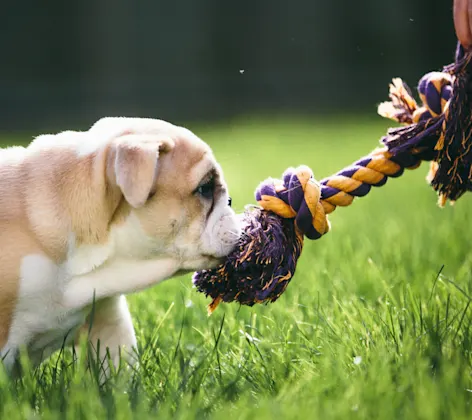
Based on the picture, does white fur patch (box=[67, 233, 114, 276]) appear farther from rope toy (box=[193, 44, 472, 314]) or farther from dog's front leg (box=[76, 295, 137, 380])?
rope toy (box=[193, 44, 472, 314])

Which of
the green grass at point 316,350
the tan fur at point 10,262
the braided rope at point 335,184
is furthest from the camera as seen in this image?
the braided rope at point 335,184

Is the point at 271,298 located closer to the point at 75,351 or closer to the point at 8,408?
the point at 75,351

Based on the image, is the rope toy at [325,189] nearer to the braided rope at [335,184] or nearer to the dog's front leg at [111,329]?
the braided rope at [335,184]

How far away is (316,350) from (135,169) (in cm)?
68

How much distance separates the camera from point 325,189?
2383 millimetres

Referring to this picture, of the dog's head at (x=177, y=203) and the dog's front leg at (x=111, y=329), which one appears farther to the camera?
the dog's front leg at (x=111, y=329)

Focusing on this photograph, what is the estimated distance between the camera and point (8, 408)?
180cm

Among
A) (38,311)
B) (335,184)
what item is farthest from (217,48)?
(38,311)

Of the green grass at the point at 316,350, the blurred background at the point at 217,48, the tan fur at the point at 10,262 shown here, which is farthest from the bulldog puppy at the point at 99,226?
the blurred background at the point at 217,48

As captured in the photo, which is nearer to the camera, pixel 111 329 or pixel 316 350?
pixel 316 350

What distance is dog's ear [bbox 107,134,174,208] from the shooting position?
2.14 metres

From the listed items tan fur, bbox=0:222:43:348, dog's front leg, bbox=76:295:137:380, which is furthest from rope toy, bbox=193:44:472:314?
tan fur, bbox=0:222:43:348

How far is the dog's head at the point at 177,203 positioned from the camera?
228 centimetres

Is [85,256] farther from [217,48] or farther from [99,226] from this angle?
[217,48]
